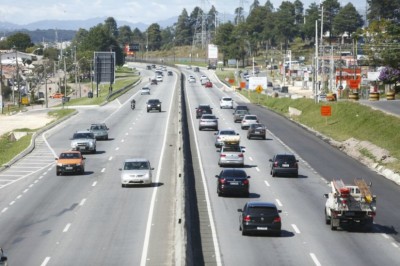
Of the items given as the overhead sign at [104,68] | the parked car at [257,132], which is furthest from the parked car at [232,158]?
the overhead sign at [104,68]

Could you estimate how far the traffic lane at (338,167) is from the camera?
38906mm

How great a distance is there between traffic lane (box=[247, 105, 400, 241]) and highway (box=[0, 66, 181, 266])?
9.09 meters

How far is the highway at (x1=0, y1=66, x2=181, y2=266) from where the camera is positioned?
3023 centimetres

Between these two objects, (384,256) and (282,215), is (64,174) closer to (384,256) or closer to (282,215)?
A: (282,215)

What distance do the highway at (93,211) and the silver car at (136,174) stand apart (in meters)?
0.47

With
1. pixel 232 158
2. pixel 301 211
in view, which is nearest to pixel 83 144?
pixel 232 158

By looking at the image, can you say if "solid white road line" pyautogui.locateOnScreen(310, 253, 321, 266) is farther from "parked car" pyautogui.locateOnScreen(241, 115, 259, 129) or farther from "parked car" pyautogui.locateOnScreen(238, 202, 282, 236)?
"parked car" pyautogui.locateOnScreen(241, 115, 259, 129)

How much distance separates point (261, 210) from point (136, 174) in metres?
16.7

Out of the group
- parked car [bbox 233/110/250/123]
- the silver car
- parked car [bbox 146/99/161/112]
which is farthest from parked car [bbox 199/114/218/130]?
the silver car

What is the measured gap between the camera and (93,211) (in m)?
40.1

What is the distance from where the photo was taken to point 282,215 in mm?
38250

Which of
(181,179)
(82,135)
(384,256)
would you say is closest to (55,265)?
(384,256)

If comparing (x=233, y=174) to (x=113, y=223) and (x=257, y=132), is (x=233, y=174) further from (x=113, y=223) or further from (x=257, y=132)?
(x=257, y=132)

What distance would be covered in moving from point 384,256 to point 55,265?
35.2 ft
